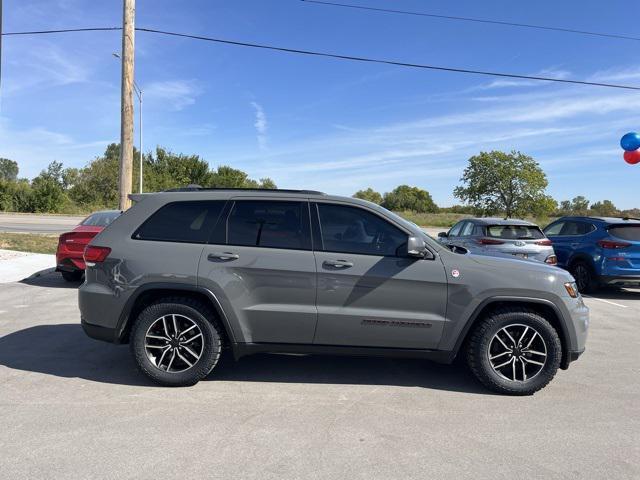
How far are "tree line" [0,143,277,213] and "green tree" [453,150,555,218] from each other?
21578 millimetres

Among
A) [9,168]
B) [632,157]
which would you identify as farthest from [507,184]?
[9,168]

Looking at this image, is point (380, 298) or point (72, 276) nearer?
point (380, 298)

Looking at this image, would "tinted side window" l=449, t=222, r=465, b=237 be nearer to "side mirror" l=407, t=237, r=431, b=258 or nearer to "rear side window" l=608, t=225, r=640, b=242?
"rear side window" l=608, t=225, r=640, b=242

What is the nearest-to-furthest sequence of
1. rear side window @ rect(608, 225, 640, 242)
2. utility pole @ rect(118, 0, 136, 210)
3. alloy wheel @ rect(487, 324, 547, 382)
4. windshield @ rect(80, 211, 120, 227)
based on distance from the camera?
alloy wheel @ rect(487, 324, 547, 382), windshield @ rect(80, 211, 120, 227), rear side window @ rect(608, 225, 640, 242), utility pole @ rect(118, 0, 136, 210)

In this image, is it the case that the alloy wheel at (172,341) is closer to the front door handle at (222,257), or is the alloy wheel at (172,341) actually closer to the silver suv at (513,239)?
the front door handle at (222,257)

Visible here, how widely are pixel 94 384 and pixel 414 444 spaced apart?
2.87 m

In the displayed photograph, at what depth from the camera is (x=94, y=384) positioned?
4.37 meters

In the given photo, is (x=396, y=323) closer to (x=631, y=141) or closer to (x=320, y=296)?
(x=320, y=296)

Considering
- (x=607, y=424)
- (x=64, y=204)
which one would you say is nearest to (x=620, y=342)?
(x=607, y=424)

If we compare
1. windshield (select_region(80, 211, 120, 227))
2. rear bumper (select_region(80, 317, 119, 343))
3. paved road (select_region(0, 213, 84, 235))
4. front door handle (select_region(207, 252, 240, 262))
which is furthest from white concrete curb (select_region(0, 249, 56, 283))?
paved road (select_region(0, 213, 84, 235))

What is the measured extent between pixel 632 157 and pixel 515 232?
9701 millimetres

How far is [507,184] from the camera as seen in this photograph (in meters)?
44.6

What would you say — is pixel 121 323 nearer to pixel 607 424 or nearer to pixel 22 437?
pixel 22 437

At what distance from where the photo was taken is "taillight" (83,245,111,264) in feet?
14.4
